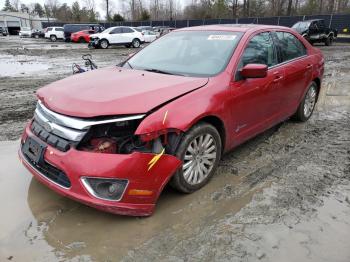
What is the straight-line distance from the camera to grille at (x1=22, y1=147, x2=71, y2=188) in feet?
10.1

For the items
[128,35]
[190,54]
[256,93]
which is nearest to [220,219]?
[256,93]

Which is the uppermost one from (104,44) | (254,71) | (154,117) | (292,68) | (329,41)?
(254,71)

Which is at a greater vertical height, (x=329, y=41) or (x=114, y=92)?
(x=114, y=92)

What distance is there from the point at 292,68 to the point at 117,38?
22.5 metres

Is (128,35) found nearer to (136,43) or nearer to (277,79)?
(136,43)

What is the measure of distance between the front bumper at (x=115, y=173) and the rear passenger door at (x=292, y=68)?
261 cm

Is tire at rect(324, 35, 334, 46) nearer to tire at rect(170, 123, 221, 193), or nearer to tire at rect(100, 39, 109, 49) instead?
tire at rect(100, 39, 109, 49)

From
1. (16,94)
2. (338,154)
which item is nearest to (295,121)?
(338,154)

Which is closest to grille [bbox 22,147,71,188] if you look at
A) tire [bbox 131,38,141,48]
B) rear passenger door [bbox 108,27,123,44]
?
rear passenger door [bbox 108,27,123,44]

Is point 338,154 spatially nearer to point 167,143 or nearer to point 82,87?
point 167,143

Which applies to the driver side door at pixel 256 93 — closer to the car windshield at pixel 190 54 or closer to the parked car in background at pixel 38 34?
the car windshield at pixel 190 54

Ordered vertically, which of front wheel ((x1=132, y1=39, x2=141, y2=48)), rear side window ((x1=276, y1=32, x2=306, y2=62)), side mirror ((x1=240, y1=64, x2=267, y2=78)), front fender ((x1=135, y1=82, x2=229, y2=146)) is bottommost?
front wheel ((x1=132, y1=39, x2=141, y2=48))

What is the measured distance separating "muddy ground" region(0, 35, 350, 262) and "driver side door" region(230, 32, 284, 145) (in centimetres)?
48

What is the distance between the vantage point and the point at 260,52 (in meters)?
4.53
